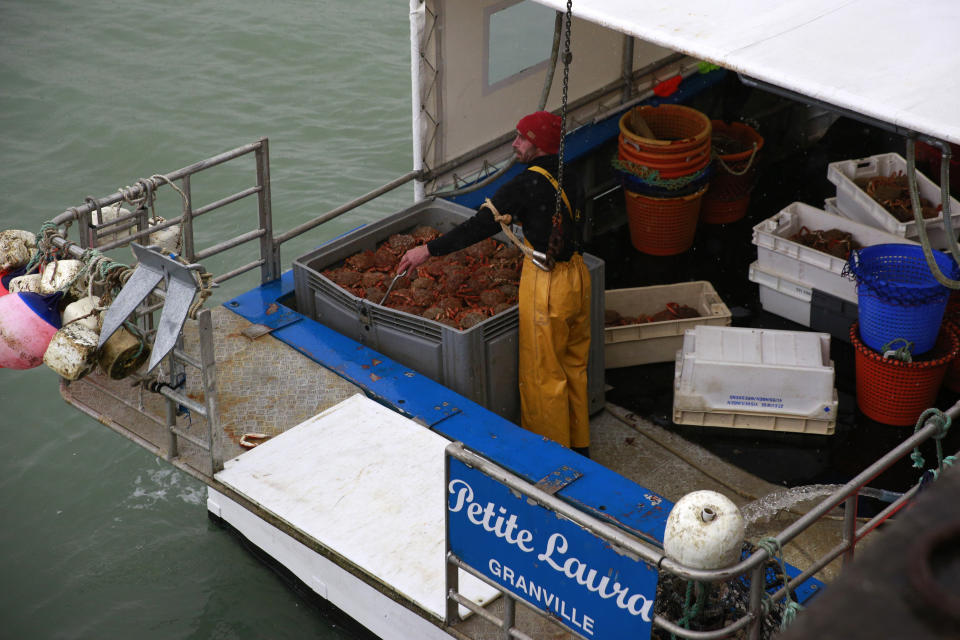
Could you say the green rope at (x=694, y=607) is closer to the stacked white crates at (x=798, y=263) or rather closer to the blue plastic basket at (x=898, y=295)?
the blue plastic basket at (x=898, y=295)

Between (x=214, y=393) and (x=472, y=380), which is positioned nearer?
(x=214, y=393)

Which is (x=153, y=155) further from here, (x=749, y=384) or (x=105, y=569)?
(x=749, y=384)

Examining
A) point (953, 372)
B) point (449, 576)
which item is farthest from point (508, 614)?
point (953, 372)

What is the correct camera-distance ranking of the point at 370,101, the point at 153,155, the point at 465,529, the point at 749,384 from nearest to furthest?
the point at 465,529, the point at 749,384, the point at 153,155, the point at 370,101

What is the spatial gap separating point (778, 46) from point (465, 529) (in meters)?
3.00

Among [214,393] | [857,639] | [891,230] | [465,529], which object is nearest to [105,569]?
[214,393]

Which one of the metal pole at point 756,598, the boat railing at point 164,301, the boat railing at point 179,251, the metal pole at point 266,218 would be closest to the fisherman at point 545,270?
the metal pole at point 266,218

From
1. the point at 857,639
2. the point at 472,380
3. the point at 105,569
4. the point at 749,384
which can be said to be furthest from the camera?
the point at 105,569

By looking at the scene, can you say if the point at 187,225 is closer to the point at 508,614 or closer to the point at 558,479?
the point at 558,479

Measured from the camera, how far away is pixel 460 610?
4520 millimetres

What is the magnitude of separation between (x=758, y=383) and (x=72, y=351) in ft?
13.1

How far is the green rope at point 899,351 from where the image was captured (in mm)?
6352

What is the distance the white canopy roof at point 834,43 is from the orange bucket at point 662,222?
2560 mm

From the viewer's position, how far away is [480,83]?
758cm
